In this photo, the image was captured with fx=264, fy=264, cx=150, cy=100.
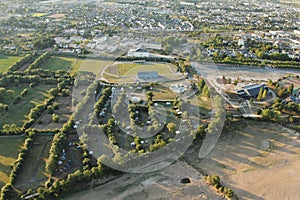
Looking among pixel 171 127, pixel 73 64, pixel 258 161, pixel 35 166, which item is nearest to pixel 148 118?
pixel 171 127

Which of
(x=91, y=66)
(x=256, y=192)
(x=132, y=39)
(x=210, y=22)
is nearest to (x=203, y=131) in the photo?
(x=256, y=192)

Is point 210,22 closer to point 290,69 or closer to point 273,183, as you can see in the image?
point 290,69

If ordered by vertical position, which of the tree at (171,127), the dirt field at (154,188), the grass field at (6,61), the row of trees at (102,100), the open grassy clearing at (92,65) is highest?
the grass field at (6,61)

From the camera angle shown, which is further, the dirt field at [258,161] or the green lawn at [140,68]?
the green lawn at [140,68]

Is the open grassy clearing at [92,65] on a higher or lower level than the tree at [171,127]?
higher

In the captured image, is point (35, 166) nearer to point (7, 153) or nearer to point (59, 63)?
point (7, 153)

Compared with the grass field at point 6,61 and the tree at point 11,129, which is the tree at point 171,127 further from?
the grass field at point 6,61

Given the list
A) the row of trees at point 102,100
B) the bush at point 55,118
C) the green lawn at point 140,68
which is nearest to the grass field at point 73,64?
the green lawn at point 140,68

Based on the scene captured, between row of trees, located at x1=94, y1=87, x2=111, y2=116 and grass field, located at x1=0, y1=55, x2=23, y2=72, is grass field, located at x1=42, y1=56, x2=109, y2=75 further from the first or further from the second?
row of trees, located at x1=94, y1=87, x2=111, y2=116
